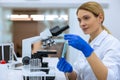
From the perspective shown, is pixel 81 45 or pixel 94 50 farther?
pixel 94 50

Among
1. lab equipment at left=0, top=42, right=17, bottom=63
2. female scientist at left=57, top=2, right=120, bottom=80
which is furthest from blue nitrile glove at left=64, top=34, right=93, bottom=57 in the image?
lab equipment at left=0, top=42, right=17, bottom=63

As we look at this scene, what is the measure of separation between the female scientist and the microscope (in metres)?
0.11

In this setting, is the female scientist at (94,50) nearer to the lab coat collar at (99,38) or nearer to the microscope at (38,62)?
the lab coat collar at (99,38)

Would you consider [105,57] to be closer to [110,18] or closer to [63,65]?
[63,65]

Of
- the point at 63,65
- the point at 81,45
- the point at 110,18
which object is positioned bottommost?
the point at 63,65

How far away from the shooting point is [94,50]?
4.69 feet

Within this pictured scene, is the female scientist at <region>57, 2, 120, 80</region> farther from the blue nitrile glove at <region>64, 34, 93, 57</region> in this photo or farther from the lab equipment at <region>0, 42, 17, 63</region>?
the lab equipment at <region>0, 42, 17, 63</region>

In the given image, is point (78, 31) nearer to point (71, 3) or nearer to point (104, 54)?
point (71, 3)

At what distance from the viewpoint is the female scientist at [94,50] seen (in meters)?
1.18

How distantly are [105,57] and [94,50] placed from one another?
139 mm

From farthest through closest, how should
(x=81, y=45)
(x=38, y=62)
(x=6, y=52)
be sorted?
(x=6, y=52) < (x=38, y=62) < (x=81, y=45)

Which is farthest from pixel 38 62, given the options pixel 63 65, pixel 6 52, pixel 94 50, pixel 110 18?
pixel 110 18

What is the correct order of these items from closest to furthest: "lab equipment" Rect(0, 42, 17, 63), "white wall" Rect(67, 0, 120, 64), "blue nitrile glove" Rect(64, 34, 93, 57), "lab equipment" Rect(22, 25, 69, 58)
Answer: "blue nitrile glove" Rect(64, 34, 93, 57), "lab equipment" Rect(22, 25, 69, 58), "lab equipment" Rect(0, 42, 17, 63), "white wall" Rect(67, 0, 120, 64)

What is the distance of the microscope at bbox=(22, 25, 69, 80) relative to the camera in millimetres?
1359
